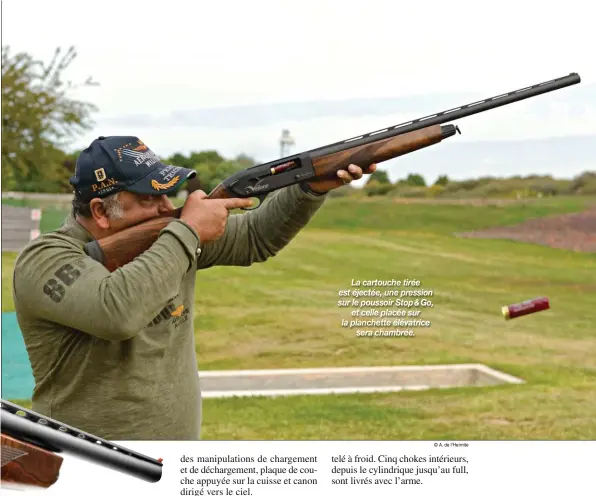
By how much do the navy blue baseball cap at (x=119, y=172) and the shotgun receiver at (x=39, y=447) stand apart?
1.86 feet

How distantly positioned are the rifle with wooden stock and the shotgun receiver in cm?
74

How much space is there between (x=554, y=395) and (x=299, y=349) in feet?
6.53

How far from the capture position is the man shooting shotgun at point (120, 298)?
5.79ft

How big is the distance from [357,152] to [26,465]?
50.5 inches

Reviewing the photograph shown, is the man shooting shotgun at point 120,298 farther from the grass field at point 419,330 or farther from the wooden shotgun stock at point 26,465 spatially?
the grass field at point 419,330

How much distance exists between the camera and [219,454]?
298 centimetres

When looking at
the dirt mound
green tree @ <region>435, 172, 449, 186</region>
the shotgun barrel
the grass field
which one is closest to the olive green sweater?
the shotgun barrel

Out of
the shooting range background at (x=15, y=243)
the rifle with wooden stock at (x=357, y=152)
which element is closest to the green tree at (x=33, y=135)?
the shooting range background at (x=15, y=243)

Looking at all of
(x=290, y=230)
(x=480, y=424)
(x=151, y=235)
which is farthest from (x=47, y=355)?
(x=480, y=424)

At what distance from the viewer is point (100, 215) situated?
1954 millimetres

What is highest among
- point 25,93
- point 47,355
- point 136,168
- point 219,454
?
point 25,93

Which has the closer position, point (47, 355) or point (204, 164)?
point (47, 355)

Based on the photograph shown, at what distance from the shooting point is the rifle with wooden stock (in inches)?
89.8

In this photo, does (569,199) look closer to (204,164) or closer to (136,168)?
(204,164)
